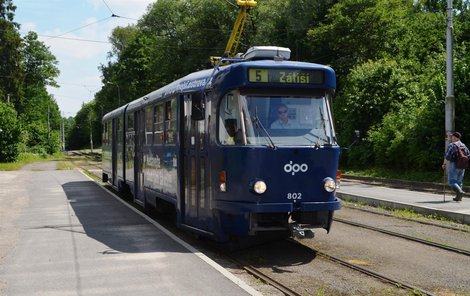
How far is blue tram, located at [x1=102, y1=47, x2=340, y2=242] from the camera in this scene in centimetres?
822

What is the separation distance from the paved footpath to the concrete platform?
6.53 metres

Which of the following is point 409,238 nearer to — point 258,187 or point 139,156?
point 258,187

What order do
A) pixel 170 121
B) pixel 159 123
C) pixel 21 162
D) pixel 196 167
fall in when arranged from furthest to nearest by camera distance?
1. pixel 21 162
2. pixel 159 123
3. pixel 170 121
4. pixel 196 167

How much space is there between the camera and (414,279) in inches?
286

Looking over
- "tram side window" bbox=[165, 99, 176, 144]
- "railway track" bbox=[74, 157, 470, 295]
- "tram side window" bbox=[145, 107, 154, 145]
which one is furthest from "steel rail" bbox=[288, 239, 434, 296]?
"tram side window" bbox=[145, 107, 154, 145]

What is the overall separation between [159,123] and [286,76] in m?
4.39

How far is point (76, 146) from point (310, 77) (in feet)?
449

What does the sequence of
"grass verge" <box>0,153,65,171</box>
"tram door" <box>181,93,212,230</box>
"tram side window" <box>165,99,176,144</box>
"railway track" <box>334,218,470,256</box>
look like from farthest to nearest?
"grass verge" <box>0,153,65,171</box> → "tram side window" <box>165,99,176,144</box> → "tram door" <box>181,93,212,230</box> → "railway track" <box>334,218,470,256</box>

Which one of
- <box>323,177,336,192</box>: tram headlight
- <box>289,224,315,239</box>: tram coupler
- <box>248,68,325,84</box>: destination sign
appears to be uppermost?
<box>248,68,325,84</box>: destination sign

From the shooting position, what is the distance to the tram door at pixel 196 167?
902cm

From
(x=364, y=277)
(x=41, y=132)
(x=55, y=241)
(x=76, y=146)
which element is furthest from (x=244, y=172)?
(x=76, y=146)

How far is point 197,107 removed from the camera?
29.7 feet

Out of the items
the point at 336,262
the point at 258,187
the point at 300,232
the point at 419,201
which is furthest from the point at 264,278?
the point at 419,201

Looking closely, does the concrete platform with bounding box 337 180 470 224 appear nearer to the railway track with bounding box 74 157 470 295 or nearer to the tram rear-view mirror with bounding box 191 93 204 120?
the railway track with bounding box 74 157 470 295
